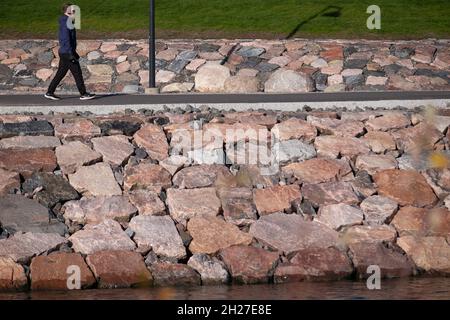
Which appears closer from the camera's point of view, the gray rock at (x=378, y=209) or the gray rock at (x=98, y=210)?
the gray rock at (x=98, y=210)

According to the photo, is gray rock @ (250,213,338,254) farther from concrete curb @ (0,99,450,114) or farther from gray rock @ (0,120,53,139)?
gray rock @ (0,120,53,139)

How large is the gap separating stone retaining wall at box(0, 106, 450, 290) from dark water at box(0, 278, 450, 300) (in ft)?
1.00

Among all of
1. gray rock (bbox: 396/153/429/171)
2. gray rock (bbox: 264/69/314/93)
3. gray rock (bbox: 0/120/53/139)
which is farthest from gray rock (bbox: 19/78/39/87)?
gray rock (bbox: 396/153/429/171)

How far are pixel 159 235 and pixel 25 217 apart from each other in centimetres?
169

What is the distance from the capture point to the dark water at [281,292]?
11.5m

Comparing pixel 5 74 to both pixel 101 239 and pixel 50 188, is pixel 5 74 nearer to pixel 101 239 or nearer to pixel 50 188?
pixel 50 188

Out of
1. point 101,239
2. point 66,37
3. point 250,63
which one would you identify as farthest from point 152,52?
point 101,239

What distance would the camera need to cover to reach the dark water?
37.7 ft

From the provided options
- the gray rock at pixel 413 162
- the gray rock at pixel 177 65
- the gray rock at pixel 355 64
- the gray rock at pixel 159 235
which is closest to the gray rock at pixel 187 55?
the gray rock at pixel 177 65

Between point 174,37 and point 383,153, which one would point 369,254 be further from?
point 174,37

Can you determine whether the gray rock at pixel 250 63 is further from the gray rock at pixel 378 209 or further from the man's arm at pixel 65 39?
the gray rock at pixel 378 209

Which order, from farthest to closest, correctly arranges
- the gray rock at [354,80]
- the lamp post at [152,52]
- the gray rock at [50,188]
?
the gray rock at [354,80]
the lamp post at [152,52]
the gray rock at [50,188]

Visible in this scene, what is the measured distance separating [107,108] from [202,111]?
1.42 meters

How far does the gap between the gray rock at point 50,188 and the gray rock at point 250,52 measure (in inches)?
397
